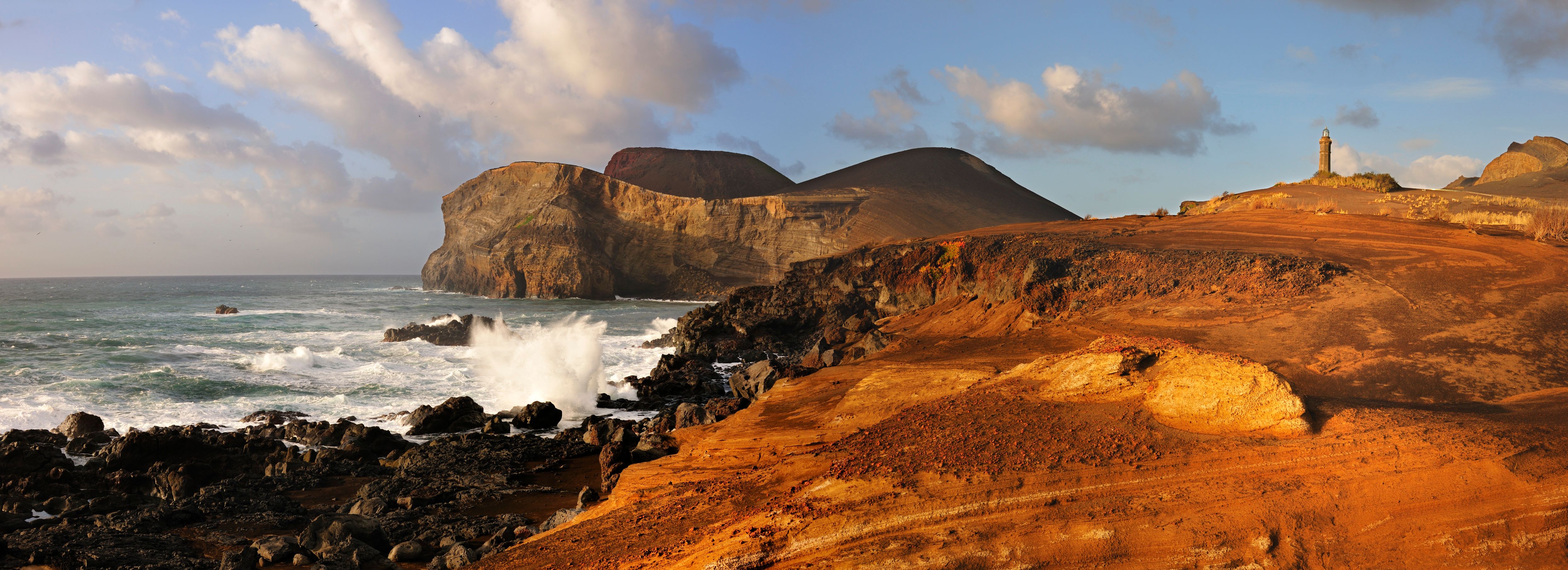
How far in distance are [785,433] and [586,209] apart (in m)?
60.6

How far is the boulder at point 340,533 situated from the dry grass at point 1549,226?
21.2 metres

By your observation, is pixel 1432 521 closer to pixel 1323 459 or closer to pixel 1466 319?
pixel 1323 459

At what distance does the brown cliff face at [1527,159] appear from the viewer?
1656 inches

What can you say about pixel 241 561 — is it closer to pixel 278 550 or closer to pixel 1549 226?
pixel 278 550

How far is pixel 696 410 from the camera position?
43.0 feet

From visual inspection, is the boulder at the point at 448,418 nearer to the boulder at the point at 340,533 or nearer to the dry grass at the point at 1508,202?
the boulder at the point at 340,533

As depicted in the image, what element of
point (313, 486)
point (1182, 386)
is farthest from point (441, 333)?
point (1182, 386)

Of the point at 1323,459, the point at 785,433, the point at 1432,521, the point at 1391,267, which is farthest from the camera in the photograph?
the point at 1391,267

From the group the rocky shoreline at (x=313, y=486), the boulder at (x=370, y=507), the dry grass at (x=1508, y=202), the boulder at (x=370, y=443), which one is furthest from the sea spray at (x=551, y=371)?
the dry grass at (x=1508, y=202)

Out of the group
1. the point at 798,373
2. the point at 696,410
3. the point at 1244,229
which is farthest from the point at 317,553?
the point at 1244,229

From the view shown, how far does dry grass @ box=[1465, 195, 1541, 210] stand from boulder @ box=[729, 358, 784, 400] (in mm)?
19919

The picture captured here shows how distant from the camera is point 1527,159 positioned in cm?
4341

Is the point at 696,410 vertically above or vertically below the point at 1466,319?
below

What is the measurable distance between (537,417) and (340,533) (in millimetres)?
7383
